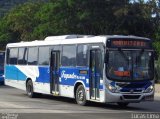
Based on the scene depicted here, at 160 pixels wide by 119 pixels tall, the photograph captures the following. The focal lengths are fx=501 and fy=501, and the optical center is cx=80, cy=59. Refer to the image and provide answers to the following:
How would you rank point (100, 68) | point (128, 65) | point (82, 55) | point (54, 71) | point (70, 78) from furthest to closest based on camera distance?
point (54, 71) < point (70, 78) < point (82, 55) < point (100, 68) < point (128, 65)

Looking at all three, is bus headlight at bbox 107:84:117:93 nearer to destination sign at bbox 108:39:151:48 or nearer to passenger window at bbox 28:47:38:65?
destination sign at bbox 108:39:151:48

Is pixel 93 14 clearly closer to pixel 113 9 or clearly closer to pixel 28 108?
pixel 113 9

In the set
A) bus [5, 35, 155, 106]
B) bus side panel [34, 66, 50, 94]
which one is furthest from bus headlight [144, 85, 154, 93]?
bus side panel [34, 66, 50, 94]

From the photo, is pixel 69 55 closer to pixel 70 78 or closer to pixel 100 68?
pixel 70 78

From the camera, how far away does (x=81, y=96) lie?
800 inches

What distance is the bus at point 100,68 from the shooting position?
18.8m

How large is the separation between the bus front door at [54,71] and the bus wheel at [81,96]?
2000 mm

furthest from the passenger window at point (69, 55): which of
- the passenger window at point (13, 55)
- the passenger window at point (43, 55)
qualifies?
the passenger window at point (13, 55)

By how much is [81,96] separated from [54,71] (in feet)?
9.21

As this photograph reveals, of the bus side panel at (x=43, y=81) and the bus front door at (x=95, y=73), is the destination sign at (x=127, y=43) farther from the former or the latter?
the bus side panel at (x=43, y=81)

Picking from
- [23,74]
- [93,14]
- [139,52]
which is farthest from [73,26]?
[139,52]

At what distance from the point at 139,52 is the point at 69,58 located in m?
3.47

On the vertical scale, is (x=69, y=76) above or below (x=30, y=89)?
above

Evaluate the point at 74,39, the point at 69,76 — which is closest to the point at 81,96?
the point at 69,76
